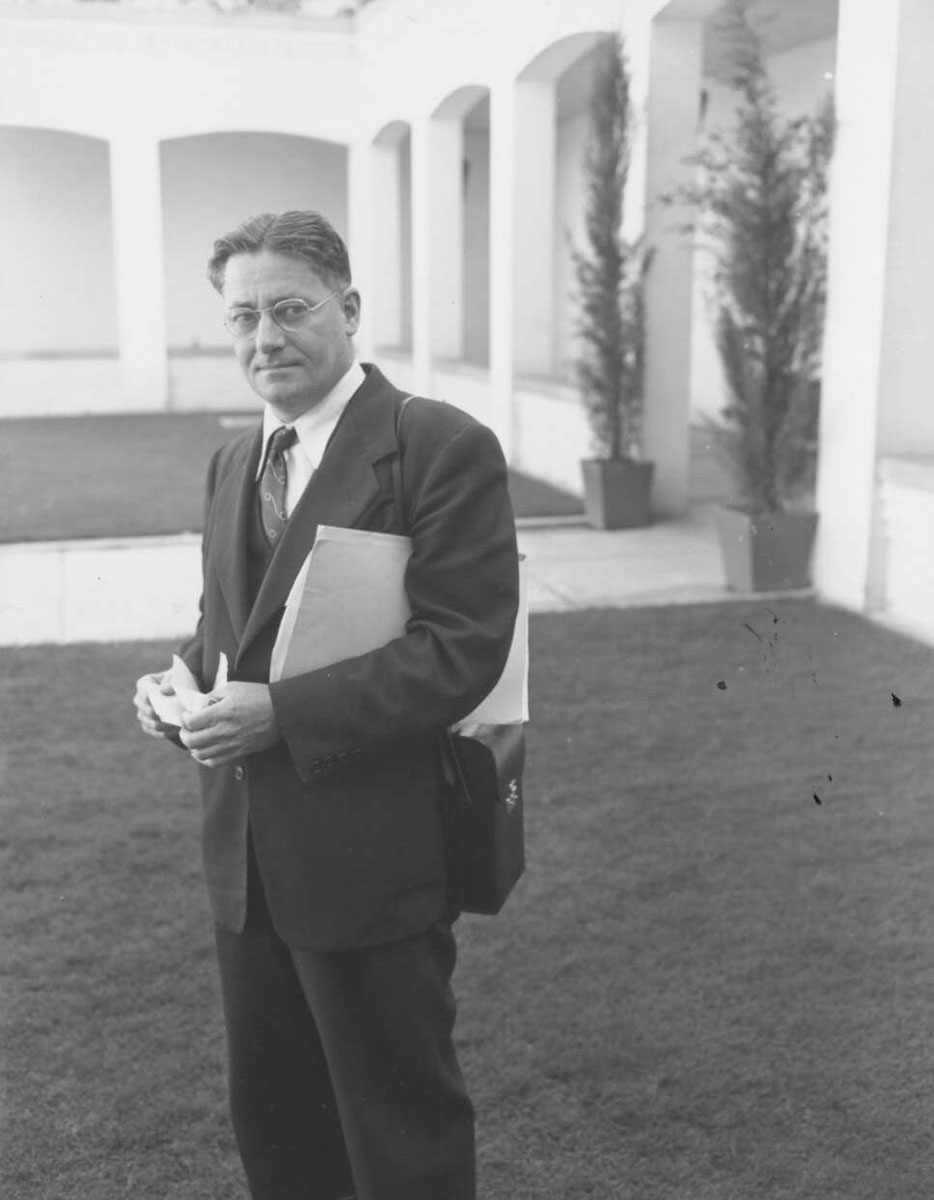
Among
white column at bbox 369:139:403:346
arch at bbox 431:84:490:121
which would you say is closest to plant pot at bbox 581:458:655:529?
arch at bbox 431:84:490:121

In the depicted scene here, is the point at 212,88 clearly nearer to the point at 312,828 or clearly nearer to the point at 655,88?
the point at 655,88

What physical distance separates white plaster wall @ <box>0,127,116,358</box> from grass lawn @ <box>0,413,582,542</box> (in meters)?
3.06

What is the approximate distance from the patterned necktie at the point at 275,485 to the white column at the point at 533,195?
30.8 feet

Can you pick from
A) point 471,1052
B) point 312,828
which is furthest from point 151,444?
point 312,828

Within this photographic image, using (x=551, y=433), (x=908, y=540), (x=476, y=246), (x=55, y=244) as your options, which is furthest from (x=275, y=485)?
(x=476, y=246)

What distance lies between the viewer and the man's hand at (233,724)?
1929 mm

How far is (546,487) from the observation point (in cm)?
1131

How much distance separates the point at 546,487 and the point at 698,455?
99.4 inches

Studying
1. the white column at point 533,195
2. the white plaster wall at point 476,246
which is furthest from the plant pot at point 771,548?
the white plaster wall at point 476,246

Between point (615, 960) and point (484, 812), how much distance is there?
163 cm

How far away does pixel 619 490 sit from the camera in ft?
30.9

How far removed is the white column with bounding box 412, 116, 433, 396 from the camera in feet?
45.5

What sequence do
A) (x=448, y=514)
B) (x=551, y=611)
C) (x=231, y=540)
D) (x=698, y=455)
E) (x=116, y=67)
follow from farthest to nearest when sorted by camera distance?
(x=116, y=67)
(x=698, y=455)
(x=551, y=611)
(x=231, y=540)
(x=448, y=514)

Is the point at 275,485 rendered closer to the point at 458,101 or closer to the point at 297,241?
the point at 297,241
